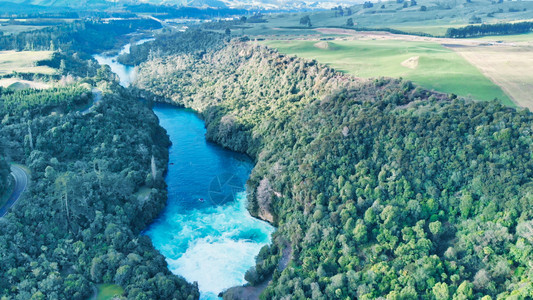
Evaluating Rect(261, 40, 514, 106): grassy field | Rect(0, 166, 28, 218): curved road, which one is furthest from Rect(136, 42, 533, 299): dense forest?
Rect(0, 166, 28, 218): curved road

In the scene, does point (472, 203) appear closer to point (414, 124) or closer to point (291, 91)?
point (414, 124)

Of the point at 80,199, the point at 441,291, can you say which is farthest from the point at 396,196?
the point at 80,199

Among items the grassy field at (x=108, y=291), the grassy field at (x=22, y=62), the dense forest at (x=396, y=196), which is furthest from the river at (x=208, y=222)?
the grassy field at (x=22, y=62)

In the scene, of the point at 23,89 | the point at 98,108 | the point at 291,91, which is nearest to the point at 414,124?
the point at 291,91

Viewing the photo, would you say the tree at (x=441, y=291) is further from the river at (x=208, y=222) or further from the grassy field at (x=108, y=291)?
the grassy field at (x=108, y=291)

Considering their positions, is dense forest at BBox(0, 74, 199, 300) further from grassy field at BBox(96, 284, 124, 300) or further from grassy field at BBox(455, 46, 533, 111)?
grassy field at BBox(455, 46, 533, 111)

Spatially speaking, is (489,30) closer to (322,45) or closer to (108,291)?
(322,45)
